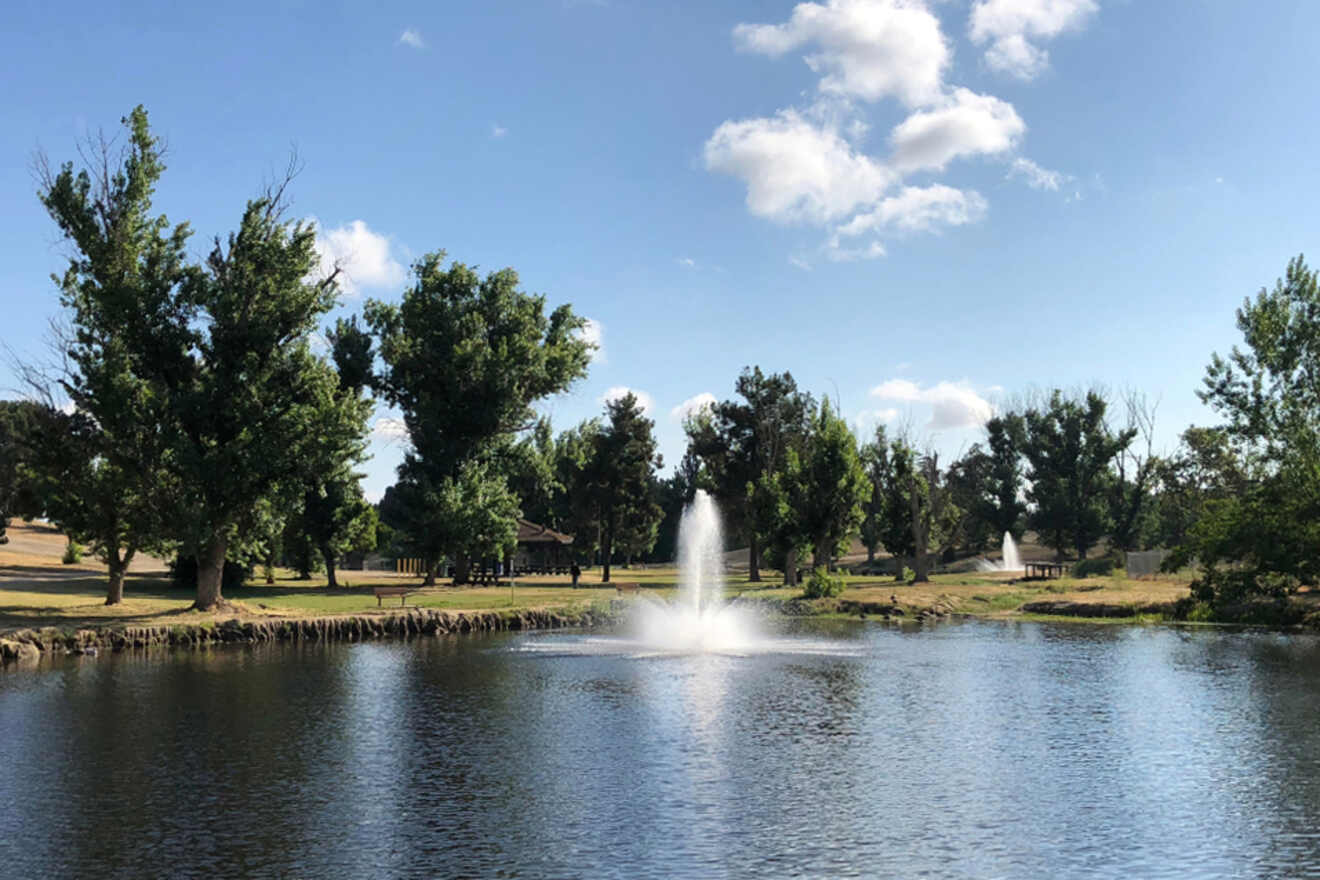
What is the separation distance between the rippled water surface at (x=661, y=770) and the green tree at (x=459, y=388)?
100ft

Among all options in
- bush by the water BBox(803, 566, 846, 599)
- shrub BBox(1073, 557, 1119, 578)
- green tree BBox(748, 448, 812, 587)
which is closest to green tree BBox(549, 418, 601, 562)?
green tree BBox(748, 448, 812, 587)

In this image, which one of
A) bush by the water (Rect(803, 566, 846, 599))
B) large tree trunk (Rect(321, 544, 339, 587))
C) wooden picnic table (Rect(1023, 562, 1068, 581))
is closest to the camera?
bush by the water (Rect(803, 566, 846, 599))

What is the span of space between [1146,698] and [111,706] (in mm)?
27445

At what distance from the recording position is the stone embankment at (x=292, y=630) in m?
37.3

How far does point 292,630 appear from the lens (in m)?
44.3

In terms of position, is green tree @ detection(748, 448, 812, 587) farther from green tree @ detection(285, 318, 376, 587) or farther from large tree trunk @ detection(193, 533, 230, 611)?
large tree trunk @ detection(193, 533, 230, 611)

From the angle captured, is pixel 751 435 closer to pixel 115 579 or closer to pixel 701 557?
pixel 701 557

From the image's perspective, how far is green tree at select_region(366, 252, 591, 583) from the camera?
6600 centimetres

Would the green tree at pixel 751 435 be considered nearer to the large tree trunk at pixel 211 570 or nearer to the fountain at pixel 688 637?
the fountain at pixel 688 637

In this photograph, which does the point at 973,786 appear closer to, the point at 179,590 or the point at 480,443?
the point at 179,590

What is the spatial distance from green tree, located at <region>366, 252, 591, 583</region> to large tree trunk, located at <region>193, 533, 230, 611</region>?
753 inches

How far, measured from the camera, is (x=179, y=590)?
56625mm

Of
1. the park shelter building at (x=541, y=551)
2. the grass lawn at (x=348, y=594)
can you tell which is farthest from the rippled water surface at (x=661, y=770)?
the park shelter building at (x=541, y=551)

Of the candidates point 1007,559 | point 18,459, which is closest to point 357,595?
point 18,459
